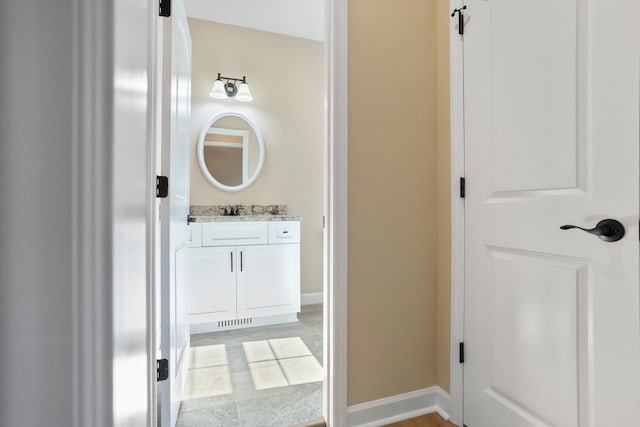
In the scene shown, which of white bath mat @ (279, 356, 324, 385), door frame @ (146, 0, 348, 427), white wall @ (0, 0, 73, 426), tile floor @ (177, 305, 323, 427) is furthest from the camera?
white bath mat @ (279, 356, 324, 385)

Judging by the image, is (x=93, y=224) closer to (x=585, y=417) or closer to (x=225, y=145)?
(x=585, y=417)

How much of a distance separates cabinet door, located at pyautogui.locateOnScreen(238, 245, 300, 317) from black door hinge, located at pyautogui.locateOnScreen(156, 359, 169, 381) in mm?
1343

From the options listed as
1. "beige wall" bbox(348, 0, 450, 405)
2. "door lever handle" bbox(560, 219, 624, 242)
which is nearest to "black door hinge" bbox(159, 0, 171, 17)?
"beige wall" bbox(348, 0, 450, 405)

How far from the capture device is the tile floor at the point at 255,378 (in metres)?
1.49

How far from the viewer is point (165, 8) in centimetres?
121

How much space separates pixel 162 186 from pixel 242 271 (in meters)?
1.48

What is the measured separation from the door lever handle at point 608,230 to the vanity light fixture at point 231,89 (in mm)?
2782

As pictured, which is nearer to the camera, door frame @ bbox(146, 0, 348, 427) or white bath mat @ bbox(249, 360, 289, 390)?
Result: door frame @ bbox(146, 0, 348, 427)

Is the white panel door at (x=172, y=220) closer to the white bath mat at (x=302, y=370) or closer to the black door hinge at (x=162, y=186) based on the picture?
the black door hinge at (x=162, y=186)

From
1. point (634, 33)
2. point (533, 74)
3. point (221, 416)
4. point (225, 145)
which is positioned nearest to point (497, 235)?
point (533, 74)

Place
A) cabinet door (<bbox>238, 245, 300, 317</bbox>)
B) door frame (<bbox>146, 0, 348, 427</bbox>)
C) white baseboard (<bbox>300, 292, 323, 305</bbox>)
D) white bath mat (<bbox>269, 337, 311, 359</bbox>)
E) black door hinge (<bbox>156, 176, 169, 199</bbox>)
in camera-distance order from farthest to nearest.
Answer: white baseboard (<bbox>300, 292, 323, 305</bbox>) < cabinet door (<bbox>238, 245, 300, 317</bbox>) < white bath mat (<bbox>269, 337, 311, 359</bbox>) < door frame (<bbox>146, 0, 348, 427</bbox>) < black door hinge (<bbox>156, 176, 169, 199</bbox>)

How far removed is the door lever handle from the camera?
85cm

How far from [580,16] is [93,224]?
134 cm

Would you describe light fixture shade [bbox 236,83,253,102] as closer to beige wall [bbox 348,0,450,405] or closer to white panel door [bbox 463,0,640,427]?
beige wall [bbox 348,0,450,405]
